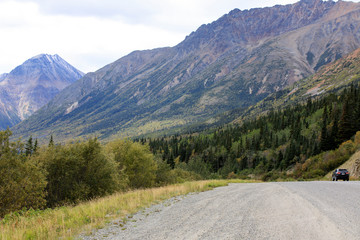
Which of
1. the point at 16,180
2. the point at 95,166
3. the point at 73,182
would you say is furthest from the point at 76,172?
the point at 16,180

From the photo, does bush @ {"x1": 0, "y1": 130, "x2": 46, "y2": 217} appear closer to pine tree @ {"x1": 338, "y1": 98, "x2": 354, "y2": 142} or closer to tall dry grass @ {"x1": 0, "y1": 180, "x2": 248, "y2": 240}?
tall dry grass @ {"x1": 0, "y1": 180, "x2": 248, "y2": 240}

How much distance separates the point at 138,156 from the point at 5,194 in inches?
1125

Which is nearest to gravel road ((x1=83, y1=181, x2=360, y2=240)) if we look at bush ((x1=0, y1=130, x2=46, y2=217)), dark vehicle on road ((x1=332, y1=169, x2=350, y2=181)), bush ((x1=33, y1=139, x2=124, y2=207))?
bush ((x1=0, y1=130, x2=46, y2=217))

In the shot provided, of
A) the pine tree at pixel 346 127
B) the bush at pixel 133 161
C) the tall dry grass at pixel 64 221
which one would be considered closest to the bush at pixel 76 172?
the tall dry grass at pixel 64 221

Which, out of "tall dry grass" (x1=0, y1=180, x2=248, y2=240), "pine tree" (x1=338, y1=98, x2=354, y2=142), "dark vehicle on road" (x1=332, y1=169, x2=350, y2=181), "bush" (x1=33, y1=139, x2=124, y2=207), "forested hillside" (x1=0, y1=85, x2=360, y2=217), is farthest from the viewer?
"pine tree" (x1=338, y1=98, x2=354, y2=142)

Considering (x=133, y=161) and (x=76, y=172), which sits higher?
(x=76, y=172)

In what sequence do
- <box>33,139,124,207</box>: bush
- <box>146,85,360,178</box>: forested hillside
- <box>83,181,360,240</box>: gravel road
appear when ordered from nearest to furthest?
<box>83,181,360,240</box>: gravel road → <box>33,139,124,207</box>: bush → <box>146,85,360,178</box>: forested hillside

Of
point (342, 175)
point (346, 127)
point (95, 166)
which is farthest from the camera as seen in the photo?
point (346, 127)

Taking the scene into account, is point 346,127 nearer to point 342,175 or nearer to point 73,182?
point 342,175

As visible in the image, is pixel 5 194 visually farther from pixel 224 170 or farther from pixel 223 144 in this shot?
pixel 223 144

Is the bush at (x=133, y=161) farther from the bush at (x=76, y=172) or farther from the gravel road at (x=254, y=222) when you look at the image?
the gravel road at (x=254, y=222)

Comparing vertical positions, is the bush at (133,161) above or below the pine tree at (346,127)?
above

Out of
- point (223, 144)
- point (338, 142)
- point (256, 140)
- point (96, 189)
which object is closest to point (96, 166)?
point (96, 189)

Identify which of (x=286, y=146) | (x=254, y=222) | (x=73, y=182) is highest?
(x=254, y=222)
